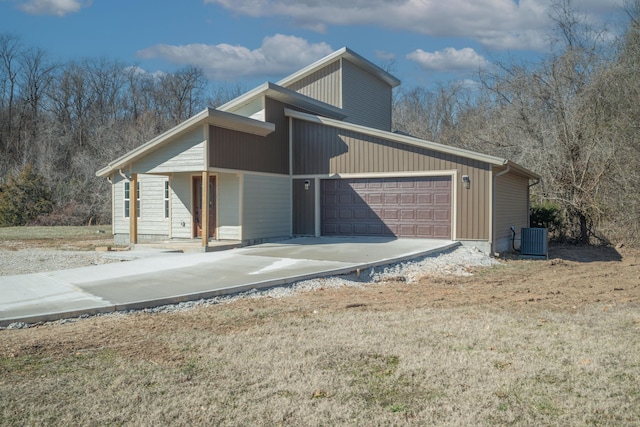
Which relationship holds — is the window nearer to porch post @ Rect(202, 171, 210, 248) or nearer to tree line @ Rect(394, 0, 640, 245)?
porch post @ Rect(202, 171, 210, 248)

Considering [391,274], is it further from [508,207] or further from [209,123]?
[508,207]

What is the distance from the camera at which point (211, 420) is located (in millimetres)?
3820

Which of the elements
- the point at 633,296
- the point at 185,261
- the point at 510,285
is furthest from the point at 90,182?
the point at 633,296

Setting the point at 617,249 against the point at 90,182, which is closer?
the point at 617,249

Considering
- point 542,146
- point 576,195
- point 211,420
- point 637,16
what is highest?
point 637,16

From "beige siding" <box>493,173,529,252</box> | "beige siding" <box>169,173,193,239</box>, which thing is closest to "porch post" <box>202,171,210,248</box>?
"beige siding" <box>169,173,193,239</box>

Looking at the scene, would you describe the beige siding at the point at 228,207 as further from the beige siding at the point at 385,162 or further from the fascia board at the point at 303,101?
the fascia board at the point at 303,101

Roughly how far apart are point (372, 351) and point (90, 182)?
31.6 metres

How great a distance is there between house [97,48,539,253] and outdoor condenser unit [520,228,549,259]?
0.53 metres

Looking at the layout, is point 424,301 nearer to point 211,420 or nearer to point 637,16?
point 211,420

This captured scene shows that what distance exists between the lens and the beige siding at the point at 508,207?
15.4m

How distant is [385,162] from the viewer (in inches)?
627

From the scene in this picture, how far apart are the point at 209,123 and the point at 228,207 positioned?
2.87 metres

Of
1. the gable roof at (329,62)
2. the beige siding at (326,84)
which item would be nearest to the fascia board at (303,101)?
the beige siding at (326,84)
